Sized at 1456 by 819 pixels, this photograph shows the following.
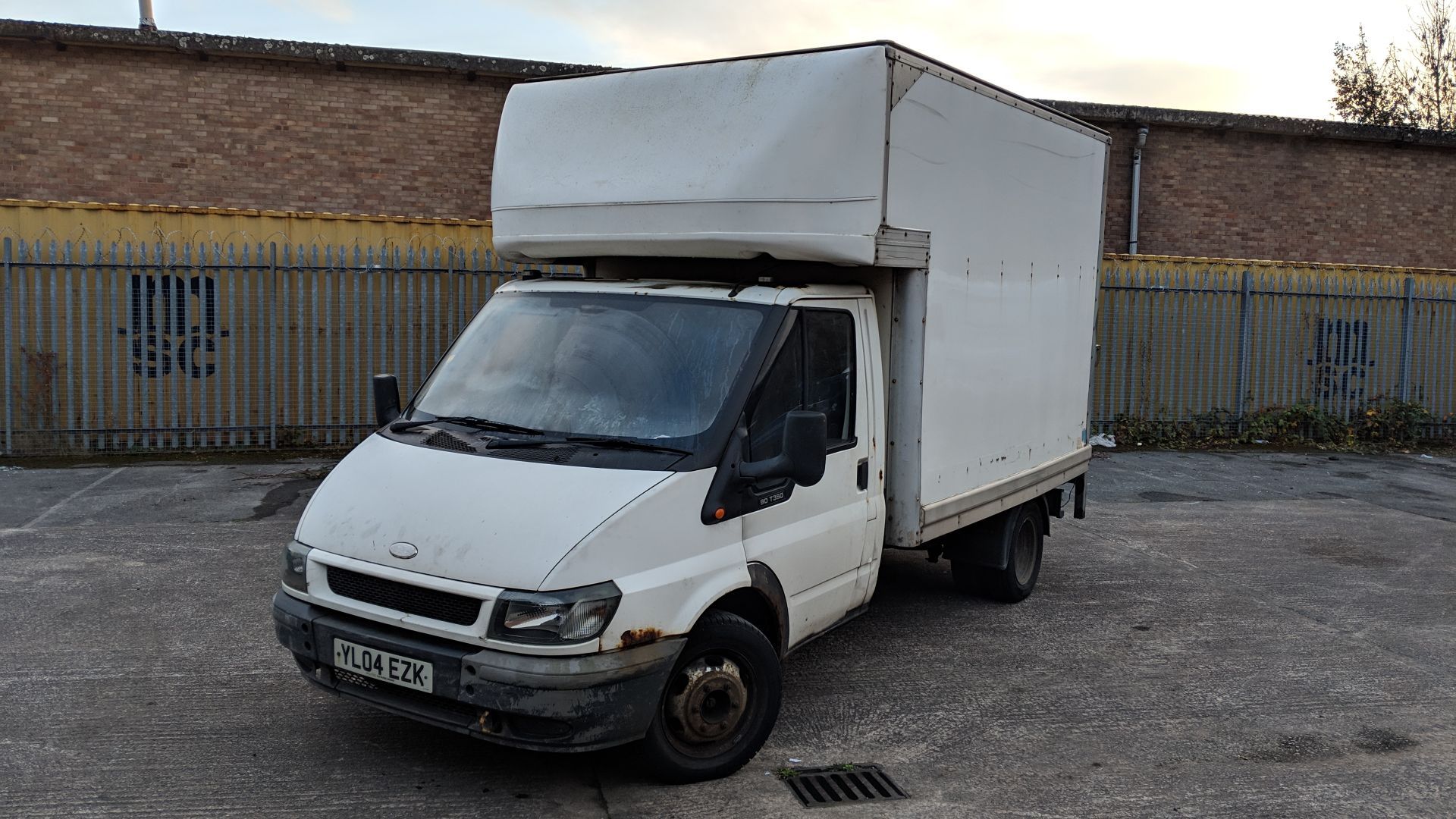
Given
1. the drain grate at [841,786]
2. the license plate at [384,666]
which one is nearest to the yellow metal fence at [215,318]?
the license plate at [384,666]

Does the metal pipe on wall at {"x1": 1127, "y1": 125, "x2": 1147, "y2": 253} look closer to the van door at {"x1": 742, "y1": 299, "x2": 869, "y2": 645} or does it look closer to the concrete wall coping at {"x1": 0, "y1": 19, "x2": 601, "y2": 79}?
the concrete wall coping at {"x1": 0, "y1": 19, "x2": 601, "y2": 79}

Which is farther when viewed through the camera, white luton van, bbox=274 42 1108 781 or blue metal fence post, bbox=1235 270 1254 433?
blue metal fence post, bbox=1235 270 1254 433

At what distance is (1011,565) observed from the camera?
6875mm

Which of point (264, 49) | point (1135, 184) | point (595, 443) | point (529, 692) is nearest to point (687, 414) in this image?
point (595, 443)

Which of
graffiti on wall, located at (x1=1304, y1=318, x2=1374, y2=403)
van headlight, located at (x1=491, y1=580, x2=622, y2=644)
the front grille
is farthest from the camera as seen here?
graffiti on wall, located at (x1=1304, y1=318, x2=1374, y2=403)

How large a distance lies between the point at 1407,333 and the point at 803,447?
14345 mm

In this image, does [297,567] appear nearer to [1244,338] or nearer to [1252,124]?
[1244,338]

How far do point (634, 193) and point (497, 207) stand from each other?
938 millimetres

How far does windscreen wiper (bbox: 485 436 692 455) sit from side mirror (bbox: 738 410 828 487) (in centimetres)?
32

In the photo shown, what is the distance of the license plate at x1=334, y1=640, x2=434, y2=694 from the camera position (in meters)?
3.88

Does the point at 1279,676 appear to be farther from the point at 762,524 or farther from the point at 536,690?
the point at 536,690

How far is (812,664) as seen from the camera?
5.76 metres

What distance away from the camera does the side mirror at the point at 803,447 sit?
Result: 4223 mm

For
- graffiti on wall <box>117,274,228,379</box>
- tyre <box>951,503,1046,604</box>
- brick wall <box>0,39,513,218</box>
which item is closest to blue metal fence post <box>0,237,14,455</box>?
graffiti on wall <box>117,274,228,379</box>
